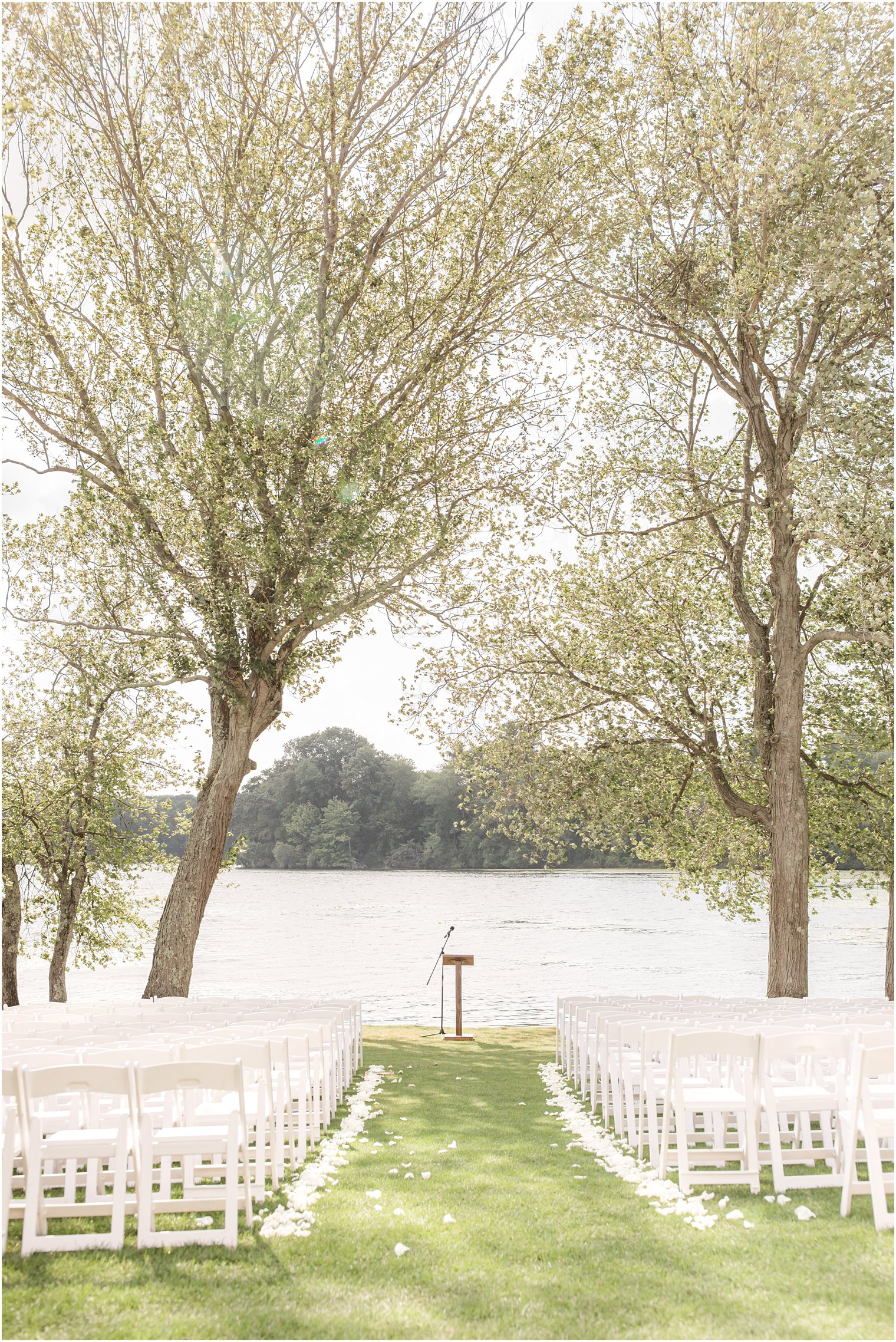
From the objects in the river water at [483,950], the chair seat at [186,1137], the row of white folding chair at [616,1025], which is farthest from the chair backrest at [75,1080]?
the river water at [483,950]

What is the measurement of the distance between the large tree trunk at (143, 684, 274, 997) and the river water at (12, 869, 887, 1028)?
21.3ft

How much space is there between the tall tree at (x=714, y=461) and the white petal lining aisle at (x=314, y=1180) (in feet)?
27.8

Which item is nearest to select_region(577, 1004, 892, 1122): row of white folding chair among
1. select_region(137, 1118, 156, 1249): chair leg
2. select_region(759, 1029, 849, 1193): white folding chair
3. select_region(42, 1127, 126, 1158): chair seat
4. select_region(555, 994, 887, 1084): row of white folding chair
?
select_region(555, 994, 887, 1084): row of white folding chair

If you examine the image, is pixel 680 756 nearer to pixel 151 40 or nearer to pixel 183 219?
pixel 183 219

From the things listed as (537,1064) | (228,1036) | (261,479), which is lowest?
(537,1064)

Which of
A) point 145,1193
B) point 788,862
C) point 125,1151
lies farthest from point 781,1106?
point 788,862

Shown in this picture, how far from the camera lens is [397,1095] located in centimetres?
1002

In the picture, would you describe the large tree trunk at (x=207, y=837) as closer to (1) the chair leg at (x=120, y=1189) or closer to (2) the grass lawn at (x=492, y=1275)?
(2) the grass lawn at (x=492, y=1275)

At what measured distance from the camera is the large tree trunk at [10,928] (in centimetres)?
1822

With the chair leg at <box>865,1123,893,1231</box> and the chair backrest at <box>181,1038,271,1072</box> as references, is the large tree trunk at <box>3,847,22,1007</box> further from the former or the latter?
the chair leg at <box>865,1123,893,1231</box>

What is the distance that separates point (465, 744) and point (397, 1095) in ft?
30.3

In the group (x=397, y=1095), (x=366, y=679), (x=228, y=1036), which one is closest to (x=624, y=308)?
(x=397, y=1095)

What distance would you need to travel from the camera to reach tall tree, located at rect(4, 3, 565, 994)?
1417 centimetres

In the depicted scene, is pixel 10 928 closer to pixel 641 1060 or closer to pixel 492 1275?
pixel 641 1060
